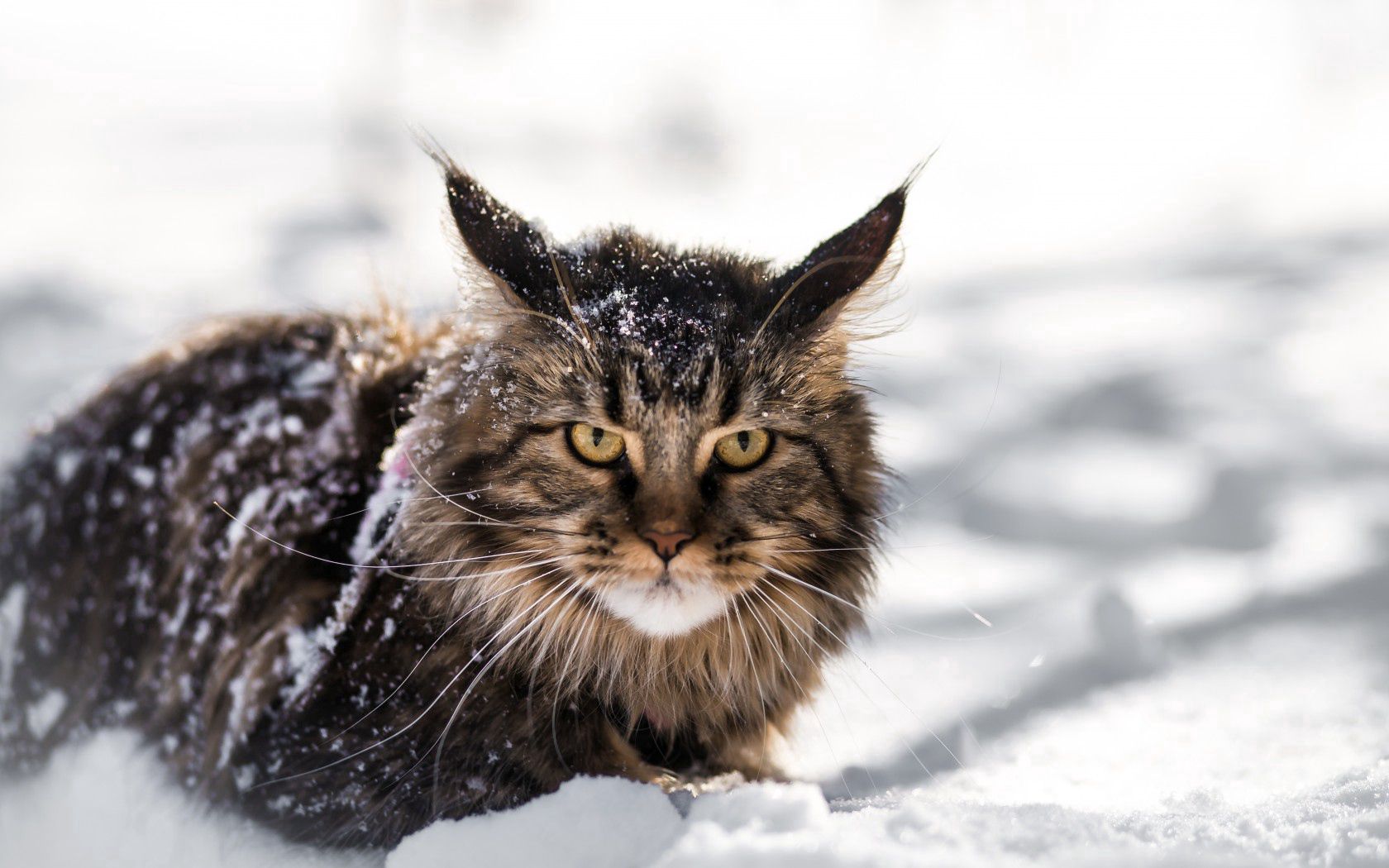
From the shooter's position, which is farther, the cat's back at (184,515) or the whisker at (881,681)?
the cat's back at (184,515)

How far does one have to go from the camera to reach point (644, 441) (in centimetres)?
168

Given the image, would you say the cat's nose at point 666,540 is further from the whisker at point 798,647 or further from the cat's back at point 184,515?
the cat's back at point 184,515

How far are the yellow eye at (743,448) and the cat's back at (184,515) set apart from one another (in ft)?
2.29

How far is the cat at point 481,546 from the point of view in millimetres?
1697

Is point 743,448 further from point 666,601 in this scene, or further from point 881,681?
point 881,681

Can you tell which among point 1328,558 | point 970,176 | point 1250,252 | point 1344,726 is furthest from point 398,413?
point 970,176

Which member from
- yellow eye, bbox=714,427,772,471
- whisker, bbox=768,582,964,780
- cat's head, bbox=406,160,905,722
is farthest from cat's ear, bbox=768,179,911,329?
whisker, bbox=768,582,964,780

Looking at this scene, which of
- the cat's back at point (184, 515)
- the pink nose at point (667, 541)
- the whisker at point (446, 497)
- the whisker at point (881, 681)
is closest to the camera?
the pink nose at point (667, 541)

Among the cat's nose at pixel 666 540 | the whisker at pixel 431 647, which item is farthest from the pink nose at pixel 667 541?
the whisker at pixel 431 647

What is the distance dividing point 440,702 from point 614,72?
8231 millimetres

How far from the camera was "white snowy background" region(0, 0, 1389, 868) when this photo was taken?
182 centimetres

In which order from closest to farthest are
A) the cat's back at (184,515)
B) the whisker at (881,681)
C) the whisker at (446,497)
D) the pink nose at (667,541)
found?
the pink nose at (667,541) < the whisker at (446,497) < the whisker at (881,681) < the cat's back at (184,515)

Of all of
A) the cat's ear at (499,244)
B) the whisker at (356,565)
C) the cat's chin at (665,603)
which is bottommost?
the cat's chin at (665,603)

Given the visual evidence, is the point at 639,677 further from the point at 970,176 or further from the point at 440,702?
the point at 970,176
